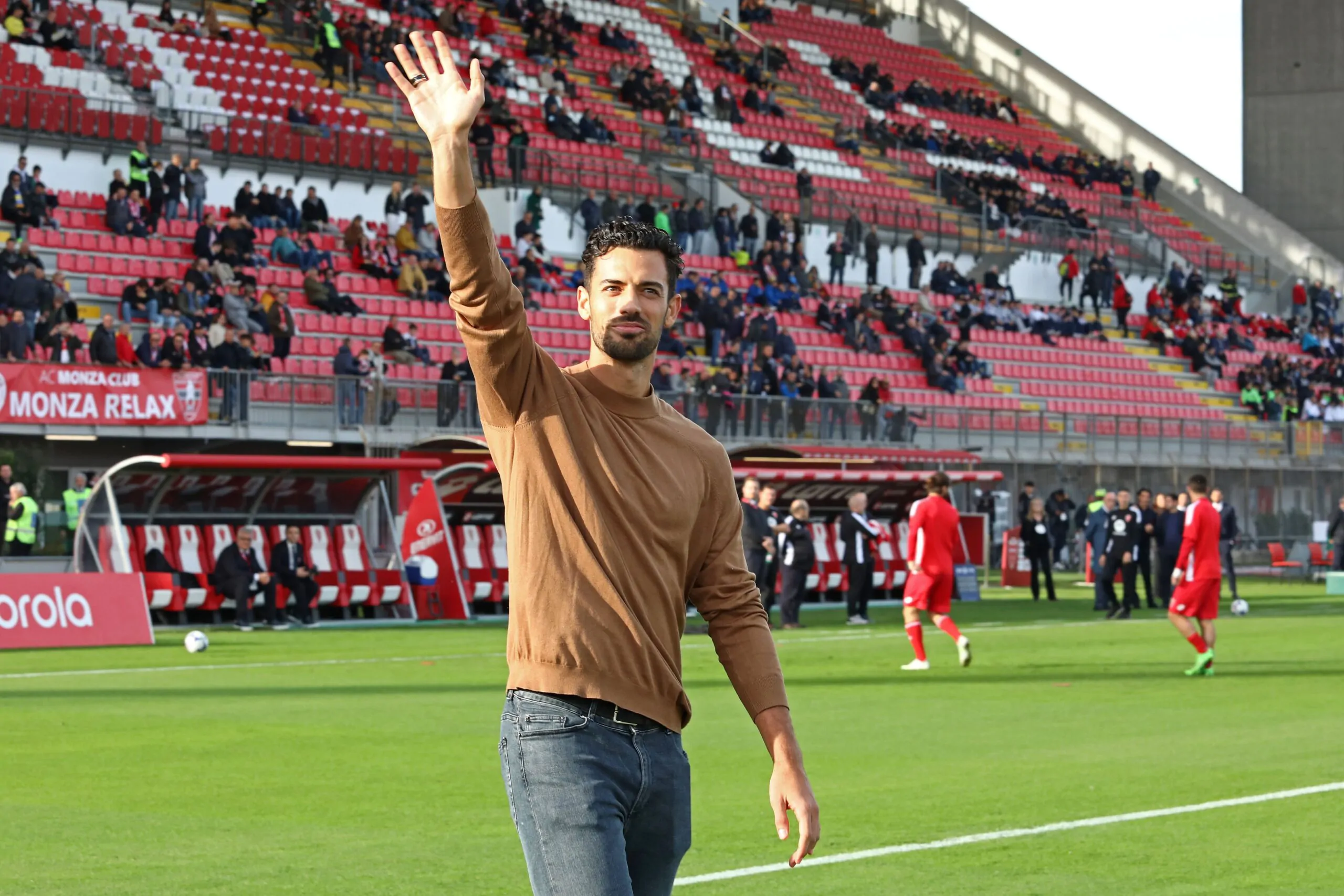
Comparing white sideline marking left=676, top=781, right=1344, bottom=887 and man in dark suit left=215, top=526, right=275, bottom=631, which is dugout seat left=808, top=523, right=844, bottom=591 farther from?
white sideline marking left=676, top=781, right=1344, bottom=887

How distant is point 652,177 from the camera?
4891cm

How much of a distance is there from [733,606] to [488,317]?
3.26 feet

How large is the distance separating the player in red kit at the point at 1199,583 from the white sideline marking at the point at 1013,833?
7583 mm

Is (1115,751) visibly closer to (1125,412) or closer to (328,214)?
(328,214)

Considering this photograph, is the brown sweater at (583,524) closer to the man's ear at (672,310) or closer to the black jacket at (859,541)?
the man's ear at (672,310)

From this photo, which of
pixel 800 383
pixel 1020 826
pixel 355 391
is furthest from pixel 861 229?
pixel 1020 826

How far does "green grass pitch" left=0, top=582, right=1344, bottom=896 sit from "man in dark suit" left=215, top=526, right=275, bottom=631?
367cm

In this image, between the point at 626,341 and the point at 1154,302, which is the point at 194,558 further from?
the point at 1154,302

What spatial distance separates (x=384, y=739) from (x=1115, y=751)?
5.14m

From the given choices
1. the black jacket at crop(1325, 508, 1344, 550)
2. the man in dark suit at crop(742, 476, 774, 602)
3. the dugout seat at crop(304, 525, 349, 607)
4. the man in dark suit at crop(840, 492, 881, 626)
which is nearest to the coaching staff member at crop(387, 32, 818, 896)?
the man in dark suit at crop(742, 476, 774, 602)

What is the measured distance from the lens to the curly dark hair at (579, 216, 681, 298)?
4.51 m

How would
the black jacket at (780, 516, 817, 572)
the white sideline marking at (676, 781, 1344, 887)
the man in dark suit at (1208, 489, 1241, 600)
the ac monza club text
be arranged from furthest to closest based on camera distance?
the man in dark suit at (1208, 489, 1241, 600) → the ac monza club text → the black jacket at (780, 516, 817, 572) → the white sideline marking at (676, 781, 1344, 887)

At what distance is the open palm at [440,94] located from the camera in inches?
161

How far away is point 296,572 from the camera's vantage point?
91.0 feet
